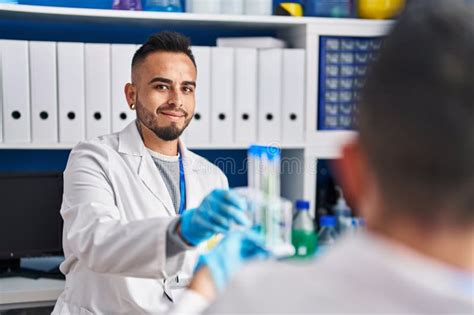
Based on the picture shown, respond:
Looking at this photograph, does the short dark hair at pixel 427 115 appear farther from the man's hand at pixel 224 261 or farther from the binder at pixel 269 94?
the binder at pixel 269 94

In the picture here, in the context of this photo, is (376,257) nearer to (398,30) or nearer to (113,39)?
(398,30)

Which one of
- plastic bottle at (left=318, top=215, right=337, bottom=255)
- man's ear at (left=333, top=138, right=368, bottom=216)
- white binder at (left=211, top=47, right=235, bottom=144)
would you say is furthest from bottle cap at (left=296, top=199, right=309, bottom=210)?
man's ear at (left=333, top=138, right=368, bottom=216)

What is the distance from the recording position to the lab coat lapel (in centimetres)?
167

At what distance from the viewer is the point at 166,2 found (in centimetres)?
217

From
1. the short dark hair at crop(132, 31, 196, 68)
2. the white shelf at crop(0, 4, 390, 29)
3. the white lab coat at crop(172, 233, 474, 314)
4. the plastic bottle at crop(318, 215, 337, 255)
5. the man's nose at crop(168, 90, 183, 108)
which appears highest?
the white shelf at crop(0, 4, 390, 29)

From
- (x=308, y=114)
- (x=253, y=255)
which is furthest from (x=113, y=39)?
(x=253, y=255)

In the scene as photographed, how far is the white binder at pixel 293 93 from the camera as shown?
2135mm

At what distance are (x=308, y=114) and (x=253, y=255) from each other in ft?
4.25

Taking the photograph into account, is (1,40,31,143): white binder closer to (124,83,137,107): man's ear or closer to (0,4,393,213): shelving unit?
(0,4,393,213): shelving unit

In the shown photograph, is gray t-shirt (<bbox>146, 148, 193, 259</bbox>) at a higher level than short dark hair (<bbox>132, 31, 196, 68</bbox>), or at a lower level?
lower

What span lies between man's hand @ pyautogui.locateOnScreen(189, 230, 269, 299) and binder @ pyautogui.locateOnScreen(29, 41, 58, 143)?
48.4 inches

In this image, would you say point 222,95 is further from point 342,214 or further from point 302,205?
point 342,214

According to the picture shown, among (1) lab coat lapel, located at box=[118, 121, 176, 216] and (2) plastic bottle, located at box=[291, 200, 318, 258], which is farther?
(2) plastic bottle, located at box=[291, 200, 318, 258]

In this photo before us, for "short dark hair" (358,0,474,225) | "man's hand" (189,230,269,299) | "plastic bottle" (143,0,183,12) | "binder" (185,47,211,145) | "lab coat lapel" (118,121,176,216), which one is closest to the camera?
"short dark hair" (358,0,474,225)
